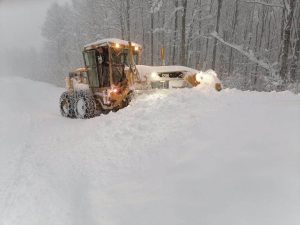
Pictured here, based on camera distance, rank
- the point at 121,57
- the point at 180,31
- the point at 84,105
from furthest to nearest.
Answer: the point at 180,31 → the point at 121,57 → the point at 84,105

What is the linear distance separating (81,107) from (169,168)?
24.5 feet

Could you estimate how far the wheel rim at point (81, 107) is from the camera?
12594 millimetres

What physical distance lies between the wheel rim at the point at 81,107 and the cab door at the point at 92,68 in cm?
79

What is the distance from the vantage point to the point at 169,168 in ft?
19.9

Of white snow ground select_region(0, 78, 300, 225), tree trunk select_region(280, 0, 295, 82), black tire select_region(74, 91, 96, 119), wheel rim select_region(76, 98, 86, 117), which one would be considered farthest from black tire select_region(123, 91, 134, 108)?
tree trunk select_region(280, 0, 295, 82)

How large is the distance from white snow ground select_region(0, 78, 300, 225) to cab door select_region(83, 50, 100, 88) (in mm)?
3642

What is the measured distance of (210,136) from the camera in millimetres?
6633

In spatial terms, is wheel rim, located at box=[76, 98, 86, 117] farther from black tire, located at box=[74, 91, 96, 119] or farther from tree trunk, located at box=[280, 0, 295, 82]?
tree trunk, located at box=[280, 0, 295, 82]

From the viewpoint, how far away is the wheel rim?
12594mm

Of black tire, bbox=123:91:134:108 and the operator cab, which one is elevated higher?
the operator cab

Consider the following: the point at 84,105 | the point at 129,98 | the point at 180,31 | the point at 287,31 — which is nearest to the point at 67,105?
the point at 84,105

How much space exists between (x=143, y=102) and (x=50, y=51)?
143ft

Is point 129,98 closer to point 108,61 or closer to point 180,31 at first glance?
point 108,61

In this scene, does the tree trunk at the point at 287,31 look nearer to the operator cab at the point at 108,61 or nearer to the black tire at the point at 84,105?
the operator cab at the point at 108,61
